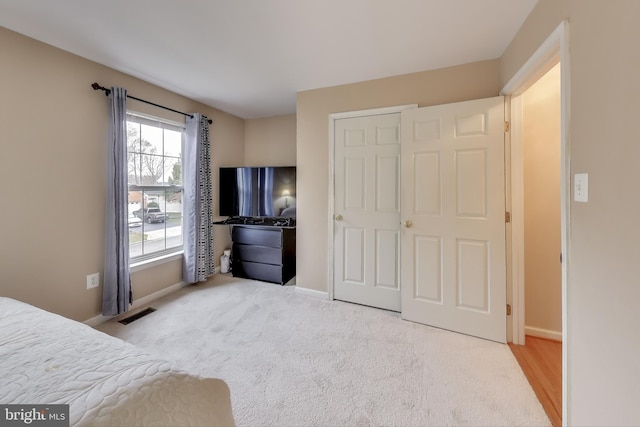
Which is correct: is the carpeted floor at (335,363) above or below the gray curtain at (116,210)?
below

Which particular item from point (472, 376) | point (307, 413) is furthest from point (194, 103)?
point (472, 376)

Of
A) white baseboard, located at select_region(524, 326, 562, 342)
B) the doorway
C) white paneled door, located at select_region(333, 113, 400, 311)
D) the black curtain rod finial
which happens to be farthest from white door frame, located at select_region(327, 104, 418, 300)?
the black curtain rod finial

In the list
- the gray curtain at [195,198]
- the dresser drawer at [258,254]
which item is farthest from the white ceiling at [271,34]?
the dresser drawer at [258,254]

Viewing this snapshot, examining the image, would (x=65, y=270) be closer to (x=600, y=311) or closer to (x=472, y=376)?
(x=472, y=376)

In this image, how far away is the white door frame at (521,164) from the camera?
3.95 feet

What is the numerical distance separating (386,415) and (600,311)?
1119 millimetres

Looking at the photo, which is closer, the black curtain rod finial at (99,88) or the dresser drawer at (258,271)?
the black curtain rod finial at (99,88)

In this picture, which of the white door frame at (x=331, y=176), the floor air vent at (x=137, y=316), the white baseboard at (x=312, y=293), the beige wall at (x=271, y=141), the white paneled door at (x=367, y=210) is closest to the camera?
the floor air vent at (x=137, y=316)

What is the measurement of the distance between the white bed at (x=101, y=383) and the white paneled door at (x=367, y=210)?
2.01m

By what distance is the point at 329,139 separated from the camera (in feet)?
9.27

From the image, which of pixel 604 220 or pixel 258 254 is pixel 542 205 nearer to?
pixel 604 220

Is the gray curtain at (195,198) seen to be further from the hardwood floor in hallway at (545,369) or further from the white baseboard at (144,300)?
the hardwood floor in hallway at (545,369)

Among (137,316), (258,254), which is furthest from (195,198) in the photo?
(137,316)

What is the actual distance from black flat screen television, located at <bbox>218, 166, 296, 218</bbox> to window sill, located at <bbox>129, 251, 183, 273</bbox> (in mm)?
861
